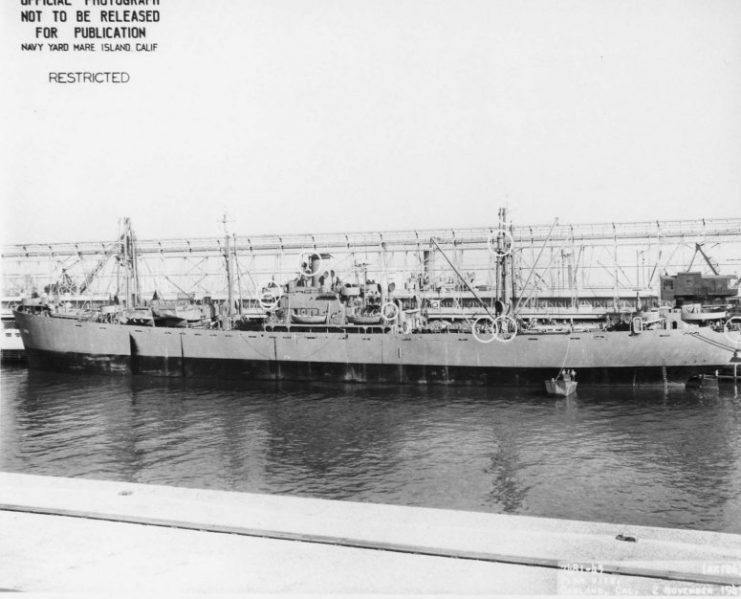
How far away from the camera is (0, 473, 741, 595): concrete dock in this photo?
6160 millimetres

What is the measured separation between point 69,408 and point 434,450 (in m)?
16.5

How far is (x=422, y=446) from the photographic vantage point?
18906 mm

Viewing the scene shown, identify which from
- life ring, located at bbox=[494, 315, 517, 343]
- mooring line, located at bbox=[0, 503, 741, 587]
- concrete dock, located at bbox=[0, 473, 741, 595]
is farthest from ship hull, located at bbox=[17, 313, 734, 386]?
mooring line, located at bbox=[0, 503, 741, 587]

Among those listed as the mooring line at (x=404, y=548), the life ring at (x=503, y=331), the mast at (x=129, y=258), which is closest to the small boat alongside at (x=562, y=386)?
the life ring at (x=503, y=331)

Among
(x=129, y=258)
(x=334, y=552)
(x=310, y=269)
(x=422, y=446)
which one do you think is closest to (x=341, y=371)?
(x=310, y=269)

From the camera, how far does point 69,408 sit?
85.3 ft

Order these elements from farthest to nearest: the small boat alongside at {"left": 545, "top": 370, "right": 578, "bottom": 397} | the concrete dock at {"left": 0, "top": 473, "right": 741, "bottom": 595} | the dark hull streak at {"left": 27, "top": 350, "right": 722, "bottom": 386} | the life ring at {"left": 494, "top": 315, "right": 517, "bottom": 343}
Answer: the life ring at {"left": 494, "top": 315, "right": 517, "bottom": 343}, the dark hull streak at {"left": 27, "top": 350, "right": 722, "bottom": 386}, the small boat alongside at {"left": 545, "top": 370, "right": 578, "bottom": 397}, the concrete dock at {"left": 0, "top": 473, "right": 741, "bottom": 595}

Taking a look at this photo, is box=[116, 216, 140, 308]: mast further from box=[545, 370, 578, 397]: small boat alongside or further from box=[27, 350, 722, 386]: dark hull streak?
box=[545, 370, 578, 397]: small boat alongside

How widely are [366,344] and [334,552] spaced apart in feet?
88.8

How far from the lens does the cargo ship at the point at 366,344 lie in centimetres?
3047

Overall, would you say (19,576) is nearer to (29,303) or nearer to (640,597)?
(640,597)

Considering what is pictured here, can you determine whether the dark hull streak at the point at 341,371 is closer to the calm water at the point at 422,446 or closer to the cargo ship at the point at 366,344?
the cargo ship at the point at 366,344

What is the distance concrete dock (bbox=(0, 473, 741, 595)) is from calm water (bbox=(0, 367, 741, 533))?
6.10 m

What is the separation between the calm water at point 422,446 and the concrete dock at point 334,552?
20.0 ft
